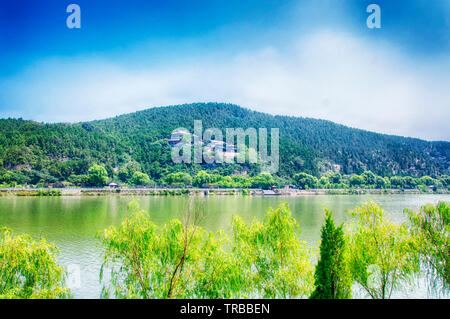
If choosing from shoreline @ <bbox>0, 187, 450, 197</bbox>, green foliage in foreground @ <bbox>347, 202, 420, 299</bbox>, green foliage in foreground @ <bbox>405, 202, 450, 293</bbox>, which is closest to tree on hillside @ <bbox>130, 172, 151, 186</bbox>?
shoreline @ <bbox>0, 187, 450, 197</bbox>

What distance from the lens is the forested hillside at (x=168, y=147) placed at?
202 feet

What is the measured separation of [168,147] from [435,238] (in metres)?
79.6

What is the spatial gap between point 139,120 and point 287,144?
47567 millimetres

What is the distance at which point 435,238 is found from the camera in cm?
723

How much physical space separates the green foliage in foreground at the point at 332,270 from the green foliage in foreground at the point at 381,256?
109 cm

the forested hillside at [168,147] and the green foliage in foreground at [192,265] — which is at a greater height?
the forested hillside at [168,147]

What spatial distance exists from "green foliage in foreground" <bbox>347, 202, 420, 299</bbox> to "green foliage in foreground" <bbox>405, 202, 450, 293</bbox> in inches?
9.8

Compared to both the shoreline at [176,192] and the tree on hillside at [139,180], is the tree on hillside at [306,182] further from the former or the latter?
the tree on hillside at [139,180]

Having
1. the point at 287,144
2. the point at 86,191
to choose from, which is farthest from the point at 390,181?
the point at 86,191

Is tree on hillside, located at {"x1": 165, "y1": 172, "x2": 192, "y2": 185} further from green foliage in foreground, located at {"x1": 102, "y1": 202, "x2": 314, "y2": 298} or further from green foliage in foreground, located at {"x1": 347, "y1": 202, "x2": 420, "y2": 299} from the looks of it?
green foliage in foreground, located at {"x1": 347, "y1": 202, "x2": 420, "y2": 299}

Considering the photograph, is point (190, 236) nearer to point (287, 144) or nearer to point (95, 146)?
point (95, 146)

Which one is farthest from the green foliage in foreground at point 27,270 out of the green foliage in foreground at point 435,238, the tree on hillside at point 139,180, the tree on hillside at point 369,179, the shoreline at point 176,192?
the tree on hillside at point 369,179

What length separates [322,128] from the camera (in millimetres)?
116250
